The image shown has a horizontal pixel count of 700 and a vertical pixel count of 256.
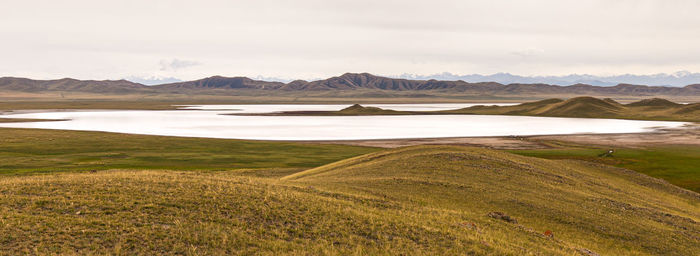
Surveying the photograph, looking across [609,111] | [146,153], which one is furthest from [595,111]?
[146,153]

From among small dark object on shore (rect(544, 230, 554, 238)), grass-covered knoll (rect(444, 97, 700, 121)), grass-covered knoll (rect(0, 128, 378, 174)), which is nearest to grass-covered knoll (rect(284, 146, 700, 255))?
small dark object on shore (rect(544, 230, 554, 238))

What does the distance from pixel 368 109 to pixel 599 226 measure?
16614cm

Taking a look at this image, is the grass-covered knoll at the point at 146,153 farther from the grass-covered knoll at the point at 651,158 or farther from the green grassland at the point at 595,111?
the green grassland at the point at 595,111

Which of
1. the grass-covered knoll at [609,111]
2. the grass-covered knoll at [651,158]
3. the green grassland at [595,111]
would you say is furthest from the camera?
the green grassland at [595,111]

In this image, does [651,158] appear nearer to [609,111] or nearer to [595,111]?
[595,111]

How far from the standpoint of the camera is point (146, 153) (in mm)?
69812

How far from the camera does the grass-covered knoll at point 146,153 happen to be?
190 feet

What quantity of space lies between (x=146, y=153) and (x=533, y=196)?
5831 centimetres

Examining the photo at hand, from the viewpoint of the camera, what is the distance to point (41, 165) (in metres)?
55.8

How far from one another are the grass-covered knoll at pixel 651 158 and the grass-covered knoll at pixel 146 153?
105 feet

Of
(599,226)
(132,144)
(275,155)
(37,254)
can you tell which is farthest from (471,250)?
(132,144)

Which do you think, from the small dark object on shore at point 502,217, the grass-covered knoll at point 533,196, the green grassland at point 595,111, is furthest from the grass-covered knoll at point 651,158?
the green grassland at point 595,111

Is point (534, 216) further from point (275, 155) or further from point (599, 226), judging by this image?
point (275, 155)

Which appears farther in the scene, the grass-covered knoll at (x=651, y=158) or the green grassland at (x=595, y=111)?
the green grassland at (x=595, y=111)
